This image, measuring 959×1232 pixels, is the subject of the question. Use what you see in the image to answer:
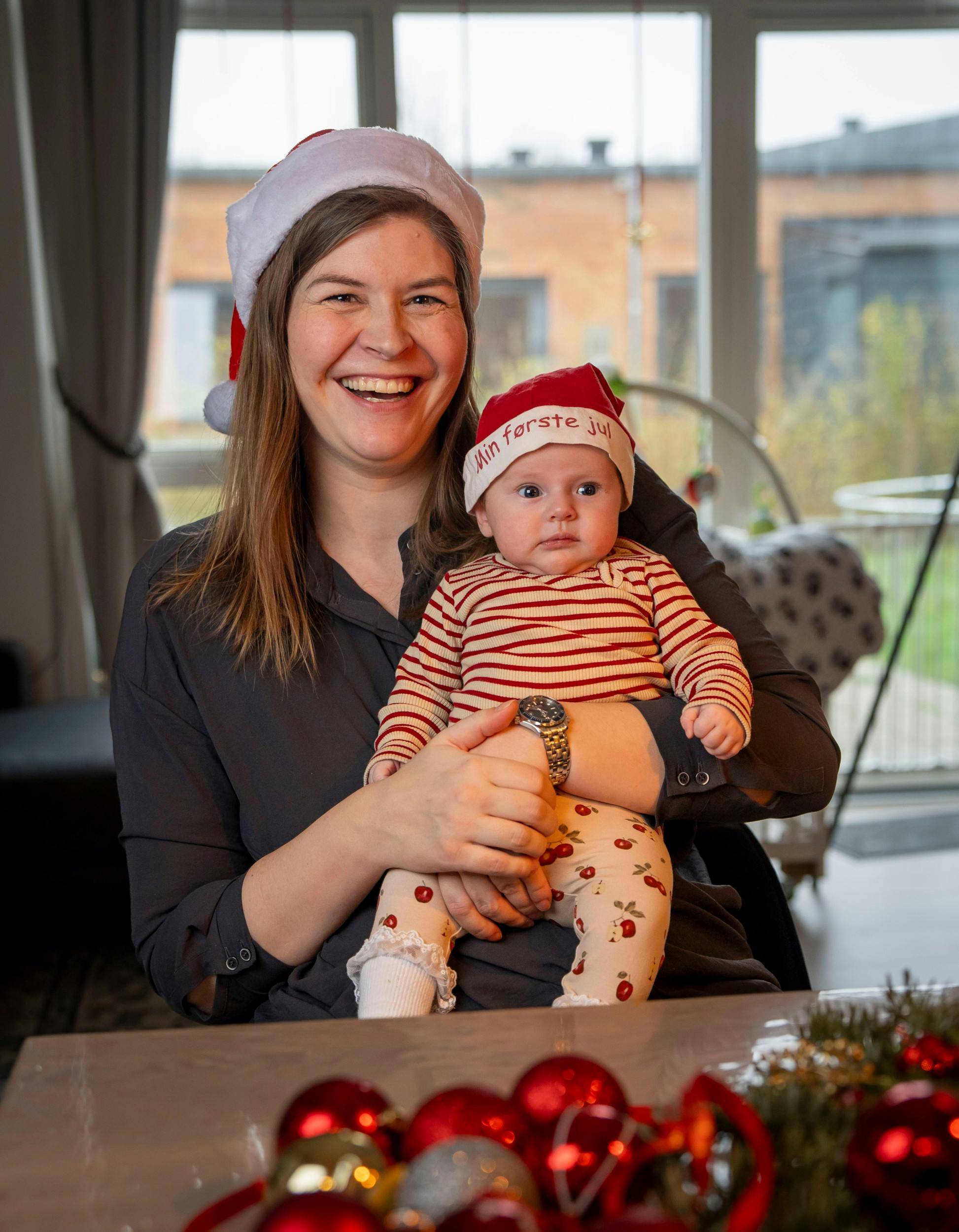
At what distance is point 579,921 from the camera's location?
112 cm

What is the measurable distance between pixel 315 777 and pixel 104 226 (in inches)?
117

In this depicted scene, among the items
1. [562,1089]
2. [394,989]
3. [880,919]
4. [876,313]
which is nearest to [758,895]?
[394,989]

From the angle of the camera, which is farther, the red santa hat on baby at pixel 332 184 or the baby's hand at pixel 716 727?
the red santa hat on baby at pixel 332 184

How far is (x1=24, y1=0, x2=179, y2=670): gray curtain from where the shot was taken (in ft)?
11.8

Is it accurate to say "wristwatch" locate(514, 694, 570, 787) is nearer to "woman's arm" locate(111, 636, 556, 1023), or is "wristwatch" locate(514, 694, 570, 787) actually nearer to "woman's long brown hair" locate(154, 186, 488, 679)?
"woman's arm" locate(111, 636, 556, 1023)

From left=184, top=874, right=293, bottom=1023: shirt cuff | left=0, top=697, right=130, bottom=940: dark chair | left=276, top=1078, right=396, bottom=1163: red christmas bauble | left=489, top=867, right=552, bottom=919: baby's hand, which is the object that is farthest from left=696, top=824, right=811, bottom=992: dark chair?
left=0, top=697, right=130, bottom=940: dark chair

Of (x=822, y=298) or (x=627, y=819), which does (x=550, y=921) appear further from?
(x=822, y=298)

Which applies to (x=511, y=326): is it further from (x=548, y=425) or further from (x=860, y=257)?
(x=548, y=425)

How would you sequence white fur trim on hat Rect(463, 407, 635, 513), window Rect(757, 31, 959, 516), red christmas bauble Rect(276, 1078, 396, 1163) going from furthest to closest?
window Rect(757, 31, 959, 516) < white fur trim on hat Rect(463, 407, 635, 513) < red christmas bauble Rect(276, 1078, 396, 1163)

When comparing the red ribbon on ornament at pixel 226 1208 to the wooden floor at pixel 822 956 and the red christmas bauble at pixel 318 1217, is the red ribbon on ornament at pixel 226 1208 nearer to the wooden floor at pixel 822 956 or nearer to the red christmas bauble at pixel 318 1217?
the red christmas bauble at pixel 318 1217

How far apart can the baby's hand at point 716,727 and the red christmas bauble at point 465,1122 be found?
25.2 inches

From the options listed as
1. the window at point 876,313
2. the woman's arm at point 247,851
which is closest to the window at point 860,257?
the window at point 876,313

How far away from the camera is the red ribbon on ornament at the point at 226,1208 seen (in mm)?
496

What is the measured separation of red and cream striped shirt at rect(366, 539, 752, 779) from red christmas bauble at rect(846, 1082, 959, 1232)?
2.36ft
